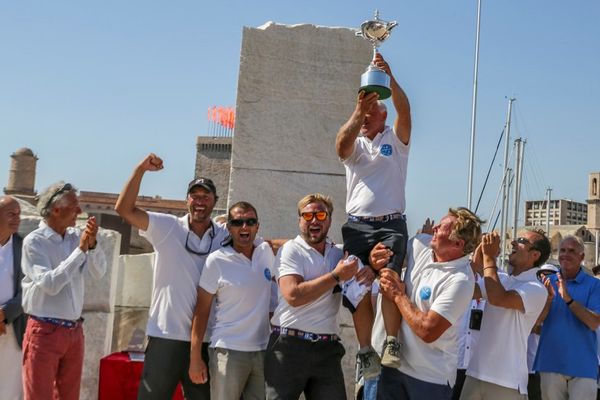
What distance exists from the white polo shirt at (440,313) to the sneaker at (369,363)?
0.19 meters

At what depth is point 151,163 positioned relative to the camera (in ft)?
15.0

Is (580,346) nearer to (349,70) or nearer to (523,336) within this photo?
(523,336)

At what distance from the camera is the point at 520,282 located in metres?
4.48

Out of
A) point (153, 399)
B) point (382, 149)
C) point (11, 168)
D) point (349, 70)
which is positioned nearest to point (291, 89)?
point (349, 70)

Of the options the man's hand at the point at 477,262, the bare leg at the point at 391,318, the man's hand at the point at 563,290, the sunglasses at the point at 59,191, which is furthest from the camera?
the man's hand at the point at 563,290

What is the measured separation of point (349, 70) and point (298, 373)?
313 centimetres

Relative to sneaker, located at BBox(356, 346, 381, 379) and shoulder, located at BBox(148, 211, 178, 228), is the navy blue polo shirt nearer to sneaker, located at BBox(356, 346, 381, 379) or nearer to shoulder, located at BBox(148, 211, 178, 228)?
sneaker, located at BBox(356, 346, 381, 379)

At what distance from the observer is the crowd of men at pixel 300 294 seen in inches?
157

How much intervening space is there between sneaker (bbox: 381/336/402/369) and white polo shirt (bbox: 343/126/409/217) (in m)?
0.86

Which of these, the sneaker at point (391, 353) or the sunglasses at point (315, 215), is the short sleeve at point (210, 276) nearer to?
the sunglasses at point (315, 215)

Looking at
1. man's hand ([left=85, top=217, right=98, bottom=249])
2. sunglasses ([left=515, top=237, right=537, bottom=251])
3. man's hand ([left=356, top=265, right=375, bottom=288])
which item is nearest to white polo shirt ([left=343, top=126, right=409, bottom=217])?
man's hand ([left=356, top=265, right=375, bottom=288])

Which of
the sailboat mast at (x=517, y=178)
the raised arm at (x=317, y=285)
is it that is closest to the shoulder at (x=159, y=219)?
the raised arm at (x=317, y=285)

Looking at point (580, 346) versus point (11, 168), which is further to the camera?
point (11, 168)

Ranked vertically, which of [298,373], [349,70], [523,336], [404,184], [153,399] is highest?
[349,70]
